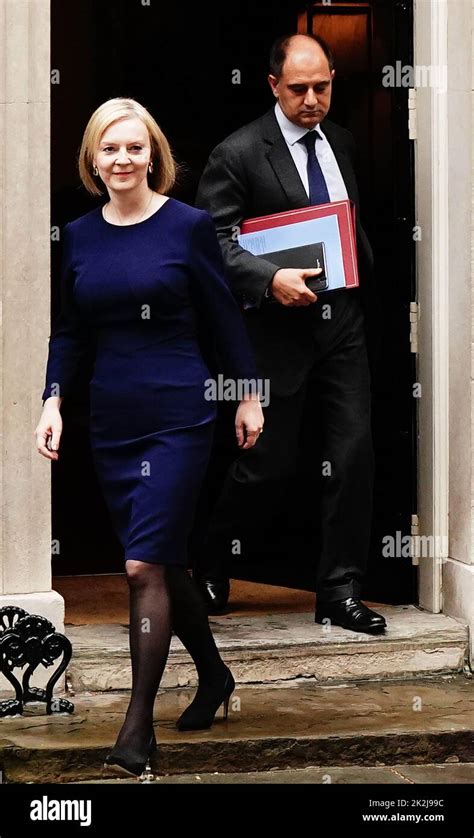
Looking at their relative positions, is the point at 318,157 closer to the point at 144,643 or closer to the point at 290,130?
the point at 290,130

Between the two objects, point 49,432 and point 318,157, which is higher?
point 318,157

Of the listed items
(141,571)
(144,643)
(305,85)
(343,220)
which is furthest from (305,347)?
(144,643)

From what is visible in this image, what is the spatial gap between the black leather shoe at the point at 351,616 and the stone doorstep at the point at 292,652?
35 mm

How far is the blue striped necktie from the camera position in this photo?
611 centimetres

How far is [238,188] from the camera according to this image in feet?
20.0

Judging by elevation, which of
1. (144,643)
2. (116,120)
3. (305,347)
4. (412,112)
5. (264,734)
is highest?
(412,112)

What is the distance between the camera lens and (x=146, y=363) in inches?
186

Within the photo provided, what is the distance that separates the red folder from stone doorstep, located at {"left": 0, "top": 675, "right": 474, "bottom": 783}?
1554mm

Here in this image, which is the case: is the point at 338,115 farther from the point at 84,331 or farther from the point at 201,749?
the point at 201,749

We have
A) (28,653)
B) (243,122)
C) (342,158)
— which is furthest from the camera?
(243,122)

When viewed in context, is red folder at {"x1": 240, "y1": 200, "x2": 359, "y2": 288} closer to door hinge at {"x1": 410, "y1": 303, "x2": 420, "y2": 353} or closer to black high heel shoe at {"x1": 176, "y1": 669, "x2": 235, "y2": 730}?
door hinge at {"x1": 410, "y1": 303, "x2": 420, "y2": 353}

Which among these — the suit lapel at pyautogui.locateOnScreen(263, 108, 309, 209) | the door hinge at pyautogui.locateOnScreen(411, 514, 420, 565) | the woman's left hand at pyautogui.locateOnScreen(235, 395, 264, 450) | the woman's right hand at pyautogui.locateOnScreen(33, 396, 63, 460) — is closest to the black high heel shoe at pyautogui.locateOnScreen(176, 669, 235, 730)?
the woman's left hand at pyautogui.locateOnScreen(235, 395, 264, 450)

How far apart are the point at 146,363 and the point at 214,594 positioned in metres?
1.94

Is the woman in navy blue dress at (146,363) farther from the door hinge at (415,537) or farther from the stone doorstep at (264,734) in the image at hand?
the door hinge at (415,537)
